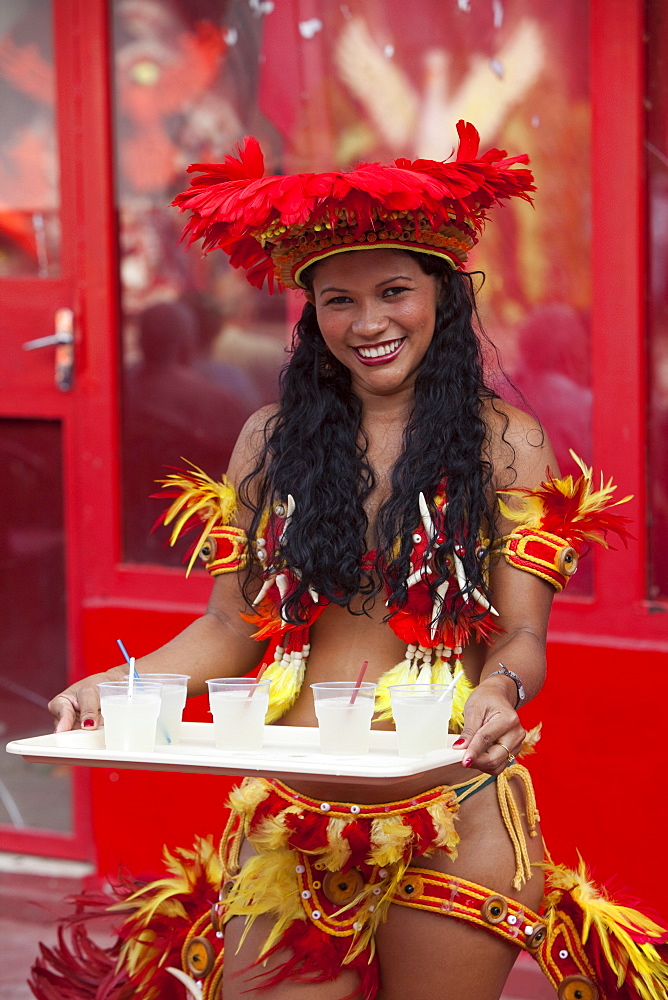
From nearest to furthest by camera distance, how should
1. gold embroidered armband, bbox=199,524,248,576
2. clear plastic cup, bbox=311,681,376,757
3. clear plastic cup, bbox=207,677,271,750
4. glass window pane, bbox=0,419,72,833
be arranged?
clear plastic cup, bbox=311,681,376,757, clear plastic cup, bbox=207,677,271,750, gold embroidered armband, bbox=199,524,248,576, glass window pane, bbox=0,419,72,833

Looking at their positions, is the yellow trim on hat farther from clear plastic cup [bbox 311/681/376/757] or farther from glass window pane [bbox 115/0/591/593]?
glass window pane [bbox 115/0/591/593]

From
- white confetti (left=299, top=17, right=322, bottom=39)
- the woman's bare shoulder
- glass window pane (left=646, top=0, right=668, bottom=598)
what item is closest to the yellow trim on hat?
the woman's bare shoulder

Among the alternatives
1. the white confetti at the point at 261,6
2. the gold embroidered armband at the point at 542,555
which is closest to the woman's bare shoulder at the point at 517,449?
the gold embroidered armband at the point at 542,555

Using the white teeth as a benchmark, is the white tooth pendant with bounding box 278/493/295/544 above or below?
below

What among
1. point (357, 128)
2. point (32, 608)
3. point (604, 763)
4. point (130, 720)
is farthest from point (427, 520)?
point (32, 608)

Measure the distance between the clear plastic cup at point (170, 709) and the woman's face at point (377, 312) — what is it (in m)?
0.68

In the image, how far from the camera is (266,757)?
7.55ft

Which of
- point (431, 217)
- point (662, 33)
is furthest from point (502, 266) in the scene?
point (431, 217)

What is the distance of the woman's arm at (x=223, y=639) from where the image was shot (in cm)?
277

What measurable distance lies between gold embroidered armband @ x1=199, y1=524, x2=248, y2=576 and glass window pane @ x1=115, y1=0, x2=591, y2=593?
1.52 meters

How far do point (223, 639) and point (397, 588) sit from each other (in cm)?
48

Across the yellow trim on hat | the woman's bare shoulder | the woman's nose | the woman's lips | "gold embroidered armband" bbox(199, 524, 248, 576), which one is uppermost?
the yellow trim on hat

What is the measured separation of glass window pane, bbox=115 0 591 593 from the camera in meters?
4.00

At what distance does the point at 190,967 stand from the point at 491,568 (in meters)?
1.08
